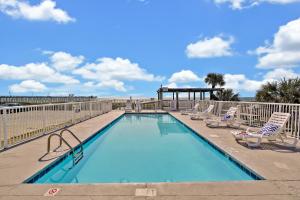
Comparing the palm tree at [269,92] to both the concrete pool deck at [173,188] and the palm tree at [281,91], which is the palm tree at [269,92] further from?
the concrete pool deck at [173,188]

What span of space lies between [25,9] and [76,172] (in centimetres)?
1034

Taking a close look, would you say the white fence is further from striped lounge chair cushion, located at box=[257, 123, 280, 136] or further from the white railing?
the white railing

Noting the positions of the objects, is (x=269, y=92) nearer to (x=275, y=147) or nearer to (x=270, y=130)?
(x=270, y=130)

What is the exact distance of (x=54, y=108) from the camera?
910 centimetres

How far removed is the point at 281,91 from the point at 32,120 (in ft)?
31.1

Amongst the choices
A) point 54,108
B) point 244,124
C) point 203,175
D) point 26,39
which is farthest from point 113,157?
point 26,39

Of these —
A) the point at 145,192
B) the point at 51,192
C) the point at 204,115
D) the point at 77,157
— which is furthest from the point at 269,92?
the point at 51,192

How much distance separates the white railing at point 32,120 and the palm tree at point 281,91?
27.0ft

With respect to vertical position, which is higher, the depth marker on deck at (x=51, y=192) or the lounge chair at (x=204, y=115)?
the lounge chair at (x=204, y=115)

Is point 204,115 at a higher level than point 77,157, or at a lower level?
higher

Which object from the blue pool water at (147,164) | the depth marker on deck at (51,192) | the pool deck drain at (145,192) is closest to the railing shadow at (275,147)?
the blue pool water at (147,164)

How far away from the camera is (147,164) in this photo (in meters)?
5.75

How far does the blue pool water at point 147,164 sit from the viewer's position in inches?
189

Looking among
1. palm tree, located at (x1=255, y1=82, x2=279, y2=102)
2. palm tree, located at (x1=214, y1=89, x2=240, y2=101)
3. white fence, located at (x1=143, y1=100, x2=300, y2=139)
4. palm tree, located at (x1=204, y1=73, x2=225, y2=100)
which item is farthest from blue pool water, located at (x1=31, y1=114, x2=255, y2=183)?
palm tree, located at (x1=204, y1=73, x2=225, y2=100)
